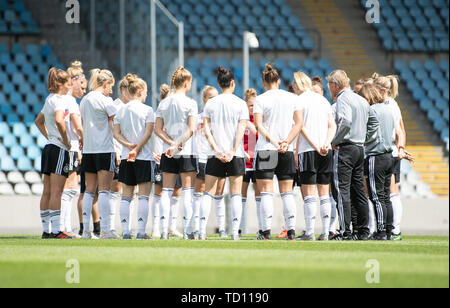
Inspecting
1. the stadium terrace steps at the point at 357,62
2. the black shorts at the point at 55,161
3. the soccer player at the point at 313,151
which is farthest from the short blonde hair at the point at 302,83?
the stadium terrace steps at the point at 357,62

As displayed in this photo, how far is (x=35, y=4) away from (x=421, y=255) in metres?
Answer: 16.7

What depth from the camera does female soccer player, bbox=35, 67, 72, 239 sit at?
29.6ft

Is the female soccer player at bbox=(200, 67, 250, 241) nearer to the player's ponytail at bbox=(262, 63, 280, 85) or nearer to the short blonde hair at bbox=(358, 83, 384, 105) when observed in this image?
the player's ponytail at bbox=(262, 63, 280, 85)

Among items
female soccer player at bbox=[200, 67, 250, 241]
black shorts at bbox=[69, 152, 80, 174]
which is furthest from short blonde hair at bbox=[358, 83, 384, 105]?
black shorts at bbox=[69, 152, 80, 174]

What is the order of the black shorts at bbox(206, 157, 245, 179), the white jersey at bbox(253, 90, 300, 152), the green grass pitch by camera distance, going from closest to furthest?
the green grass pitch → the black shorts at bbox(206, 157, 245, 179) → the white jersey at bbox(253, 90, 300, 152)

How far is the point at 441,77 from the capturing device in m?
22.8

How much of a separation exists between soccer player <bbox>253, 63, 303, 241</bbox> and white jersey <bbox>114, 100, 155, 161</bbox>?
4.40ft

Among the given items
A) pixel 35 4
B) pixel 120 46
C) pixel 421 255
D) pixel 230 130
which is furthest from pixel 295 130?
pixel 35 4

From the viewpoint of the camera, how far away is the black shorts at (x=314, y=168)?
8.91 m

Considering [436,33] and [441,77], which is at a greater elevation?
Answer: [436,33]

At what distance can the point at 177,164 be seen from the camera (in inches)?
353

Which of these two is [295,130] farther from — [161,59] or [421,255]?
[161,59]

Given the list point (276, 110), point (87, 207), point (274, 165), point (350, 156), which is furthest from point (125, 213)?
point (350, 156)
